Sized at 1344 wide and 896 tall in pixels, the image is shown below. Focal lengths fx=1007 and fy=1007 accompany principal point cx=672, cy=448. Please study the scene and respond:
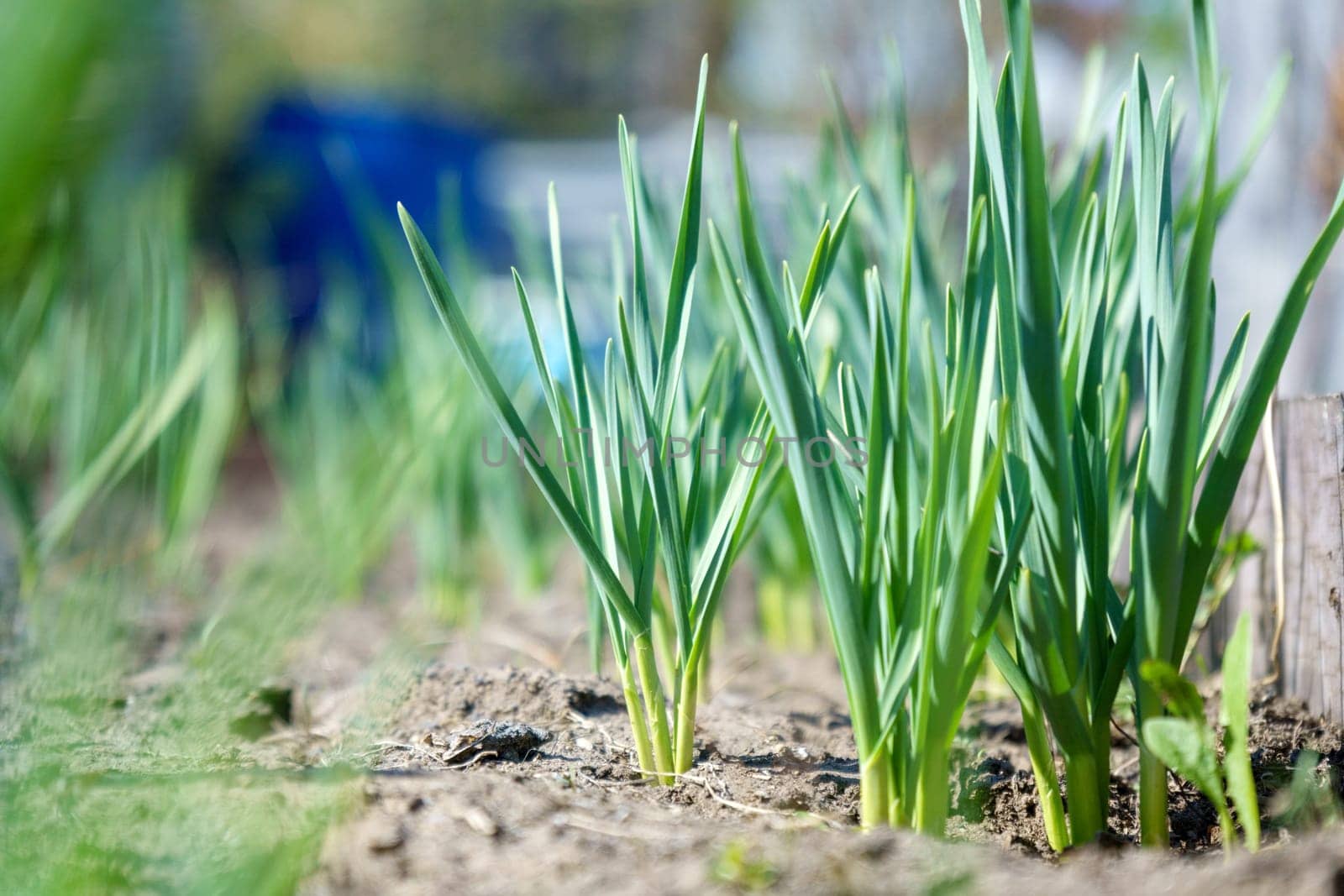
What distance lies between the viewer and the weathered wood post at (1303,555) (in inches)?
35.6

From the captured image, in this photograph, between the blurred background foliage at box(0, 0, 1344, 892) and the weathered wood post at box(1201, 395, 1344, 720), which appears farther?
the weathered wood post at box(1201, 395, 1344, 720)

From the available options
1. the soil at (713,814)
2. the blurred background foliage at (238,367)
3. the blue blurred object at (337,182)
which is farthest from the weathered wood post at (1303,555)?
the blue blurred object at (337,182)

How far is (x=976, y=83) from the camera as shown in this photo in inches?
24.8

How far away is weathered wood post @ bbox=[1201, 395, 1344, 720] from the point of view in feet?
2.97

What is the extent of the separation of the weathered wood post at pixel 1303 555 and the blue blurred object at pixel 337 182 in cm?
293

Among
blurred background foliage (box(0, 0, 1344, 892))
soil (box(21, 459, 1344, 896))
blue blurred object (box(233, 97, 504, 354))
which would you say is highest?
blue blurred object (box(233, 97, 504, 354))

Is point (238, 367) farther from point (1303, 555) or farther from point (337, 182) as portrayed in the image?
point (337, 182)

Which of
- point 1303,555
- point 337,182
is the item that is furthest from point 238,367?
point 337,182

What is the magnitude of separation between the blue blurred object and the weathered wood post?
2925mm

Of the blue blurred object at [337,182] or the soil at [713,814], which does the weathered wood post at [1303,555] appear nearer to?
the soil at [713,814]

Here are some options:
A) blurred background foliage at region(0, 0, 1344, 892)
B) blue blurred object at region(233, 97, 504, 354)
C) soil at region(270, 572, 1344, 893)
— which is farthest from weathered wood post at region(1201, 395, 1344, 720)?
blue blurred object at region(233, 97, 504, 354)

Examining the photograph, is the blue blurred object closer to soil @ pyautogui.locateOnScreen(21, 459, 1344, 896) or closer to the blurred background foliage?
the blurred background foliage

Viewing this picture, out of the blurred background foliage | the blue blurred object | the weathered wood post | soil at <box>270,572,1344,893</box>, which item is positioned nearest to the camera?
the blurred background foliage

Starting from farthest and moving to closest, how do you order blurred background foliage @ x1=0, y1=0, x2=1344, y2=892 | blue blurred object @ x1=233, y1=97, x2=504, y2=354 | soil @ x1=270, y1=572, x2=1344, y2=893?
blue blurred object @ x1=233, y1=97, x2=504, y2=354, soil @ x1=270, y1=572, x2=1344, y2=893, blurred background foliage @ x1=0, y1=0, x2=1344, y2=892
